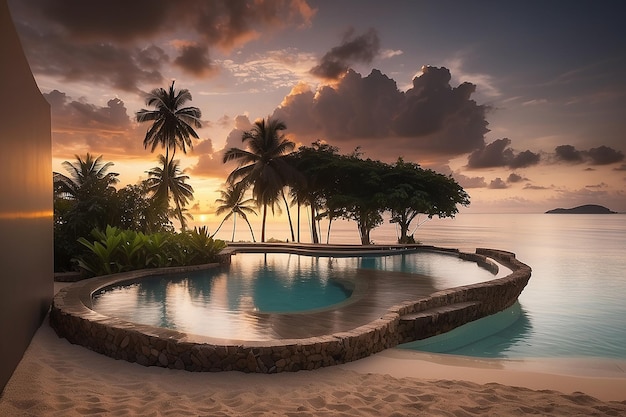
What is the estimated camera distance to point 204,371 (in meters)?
5.16

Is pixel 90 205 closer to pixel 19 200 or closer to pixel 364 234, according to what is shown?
pixel 19 200

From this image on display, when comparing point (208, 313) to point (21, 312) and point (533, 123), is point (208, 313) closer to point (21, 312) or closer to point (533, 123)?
point (21, 312)

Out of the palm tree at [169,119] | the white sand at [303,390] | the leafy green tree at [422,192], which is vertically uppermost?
the palm tree at [169,119]

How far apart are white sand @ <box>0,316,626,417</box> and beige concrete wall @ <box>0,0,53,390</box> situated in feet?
1.74

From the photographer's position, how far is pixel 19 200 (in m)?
5.01

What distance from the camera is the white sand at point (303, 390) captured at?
3986 mm

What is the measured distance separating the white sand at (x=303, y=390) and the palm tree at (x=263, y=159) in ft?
70.5

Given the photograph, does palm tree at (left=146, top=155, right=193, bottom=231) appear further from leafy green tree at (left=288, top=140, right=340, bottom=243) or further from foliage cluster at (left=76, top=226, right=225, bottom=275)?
foliage cluster at (left=76, top=226, right=225, bottom=275)

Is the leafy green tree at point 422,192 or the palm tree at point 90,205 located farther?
the leafy green tree at point 422,192

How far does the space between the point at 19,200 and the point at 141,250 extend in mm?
8842

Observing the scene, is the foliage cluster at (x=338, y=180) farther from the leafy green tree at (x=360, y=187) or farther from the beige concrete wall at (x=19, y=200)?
the beige concrete wall at (x=19, y=200)

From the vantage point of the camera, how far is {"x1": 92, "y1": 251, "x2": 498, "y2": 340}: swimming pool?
7684 millimetres

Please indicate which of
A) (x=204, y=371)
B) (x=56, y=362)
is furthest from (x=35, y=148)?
(x=204, y=371)

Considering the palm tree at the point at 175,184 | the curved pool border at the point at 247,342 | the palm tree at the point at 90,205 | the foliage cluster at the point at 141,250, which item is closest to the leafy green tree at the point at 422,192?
the palm tree at the point at 175,184
